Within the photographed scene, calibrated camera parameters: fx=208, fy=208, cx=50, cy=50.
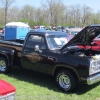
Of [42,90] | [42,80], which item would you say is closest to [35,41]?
[42,80]

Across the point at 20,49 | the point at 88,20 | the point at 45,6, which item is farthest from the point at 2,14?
Result: the point at 20,49

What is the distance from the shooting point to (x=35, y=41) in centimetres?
670

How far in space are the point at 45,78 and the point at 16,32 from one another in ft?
47.6

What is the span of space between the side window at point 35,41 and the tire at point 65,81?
3.41 ft

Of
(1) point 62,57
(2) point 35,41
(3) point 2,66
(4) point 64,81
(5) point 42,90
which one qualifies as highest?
(2) point 35,41

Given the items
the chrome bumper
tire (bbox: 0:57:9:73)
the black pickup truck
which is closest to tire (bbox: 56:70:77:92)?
the black pickup truck

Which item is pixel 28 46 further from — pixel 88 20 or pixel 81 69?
pixel 88 20

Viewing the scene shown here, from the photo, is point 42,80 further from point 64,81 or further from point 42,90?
point 64,81

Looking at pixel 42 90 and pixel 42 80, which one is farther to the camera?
pixel 42 80

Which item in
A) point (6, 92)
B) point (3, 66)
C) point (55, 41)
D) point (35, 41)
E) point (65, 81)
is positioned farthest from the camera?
point (3, 66)

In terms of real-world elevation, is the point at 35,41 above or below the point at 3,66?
above

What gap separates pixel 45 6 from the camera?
46.1 meters

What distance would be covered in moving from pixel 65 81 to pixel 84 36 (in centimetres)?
140

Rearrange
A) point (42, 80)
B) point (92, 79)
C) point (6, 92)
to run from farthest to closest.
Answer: point (42, 80) < point (92, 79) < point (6, 92)
